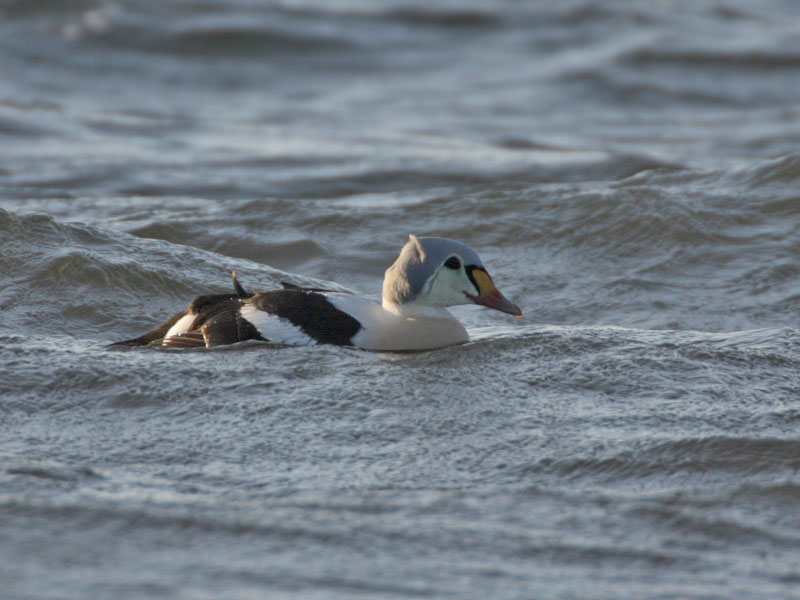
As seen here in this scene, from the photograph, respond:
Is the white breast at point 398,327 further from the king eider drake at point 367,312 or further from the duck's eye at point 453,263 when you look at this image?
the duck's eye at point 453,263

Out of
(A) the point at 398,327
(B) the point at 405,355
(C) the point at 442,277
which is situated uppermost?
(C) the point at 442,277

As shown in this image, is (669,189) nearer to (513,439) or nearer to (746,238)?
(746,238)

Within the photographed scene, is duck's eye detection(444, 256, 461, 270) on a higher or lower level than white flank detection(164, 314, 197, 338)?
higher

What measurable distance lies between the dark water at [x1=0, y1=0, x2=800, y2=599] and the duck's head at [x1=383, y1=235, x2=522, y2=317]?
26 centimetres

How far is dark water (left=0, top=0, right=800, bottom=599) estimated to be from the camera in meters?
3.40

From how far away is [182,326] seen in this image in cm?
546

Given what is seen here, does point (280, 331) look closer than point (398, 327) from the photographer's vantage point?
Yes

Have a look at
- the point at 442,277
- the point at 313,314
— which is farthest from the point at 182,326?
the point at 442,277

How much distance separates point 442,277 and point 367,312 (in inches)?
15.0

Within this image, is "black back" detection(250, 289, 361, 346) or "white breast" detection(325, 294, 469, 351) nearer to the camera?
"black back" detection(250, 289, 361, 346)

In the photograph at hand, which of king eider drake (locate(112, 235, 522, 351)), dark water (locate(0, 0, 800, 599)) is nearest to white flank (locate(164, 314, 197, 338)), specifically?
king eider drake (locate(112, 235, 522, 351))

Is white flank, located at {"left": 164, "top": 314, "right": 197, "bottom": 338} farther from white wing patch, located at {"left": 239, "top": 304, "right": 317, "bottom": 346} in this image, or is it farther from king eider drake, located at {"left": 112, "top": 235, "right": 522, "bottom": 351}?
white wing patch, located at {"left": 239, "top": 304, "right": 317, "bottom": 346}

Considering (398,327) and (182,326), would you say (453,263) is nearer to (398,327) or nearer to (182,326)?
(398,327)

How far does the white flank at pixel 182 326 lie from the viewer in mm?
5430
